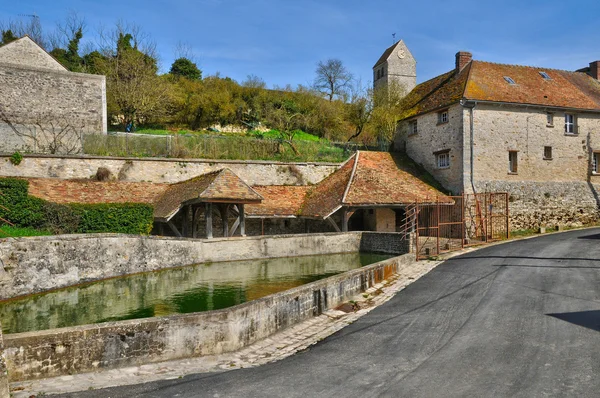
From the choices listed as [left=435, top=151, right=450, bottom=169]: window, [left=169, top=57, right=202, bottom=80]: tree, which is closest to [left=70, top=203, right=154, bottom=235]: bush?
[left=435, top=151, right=450, bottom=169]: window

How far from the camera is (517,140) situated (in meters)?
24.8

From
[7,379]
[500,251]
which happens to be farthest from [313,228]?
[7,379]

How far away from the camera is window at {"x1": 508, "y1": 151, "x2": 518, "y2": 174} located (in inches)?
979

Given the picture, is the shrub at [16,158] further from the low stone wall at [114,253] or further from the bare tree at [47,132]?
Answer: the low stone wall at [114,253]

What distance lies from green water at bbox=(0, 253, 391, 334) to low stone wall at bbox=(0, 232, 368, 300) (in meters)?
0.35

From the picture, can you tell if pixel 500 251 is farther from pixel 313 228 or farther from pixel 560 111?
pixel 560 111

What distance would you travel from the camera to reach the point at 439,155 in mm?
25984

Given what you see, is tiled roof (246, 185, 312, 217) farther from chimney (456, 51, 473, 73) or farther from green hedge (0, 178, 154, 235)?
chimney (456, 51, 473, 73)

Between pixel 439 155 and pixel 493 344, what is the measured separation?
20357 mm

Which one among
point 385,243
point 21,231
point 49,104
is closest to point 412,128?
point 385,243

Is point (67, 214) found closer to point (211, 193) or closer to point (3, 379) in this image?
point (211, 193)

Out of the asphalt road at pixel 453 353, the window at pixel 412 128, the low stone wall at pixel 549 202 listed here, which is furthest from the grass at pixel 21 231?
the window at pixel 412 128

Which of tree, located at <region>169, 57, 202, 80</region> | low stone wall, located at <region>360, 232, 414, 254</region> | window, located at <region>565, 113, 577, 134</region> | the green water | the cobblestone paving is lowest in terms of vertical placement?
the green water

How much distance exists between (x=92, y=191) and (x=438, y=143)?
1830cm
